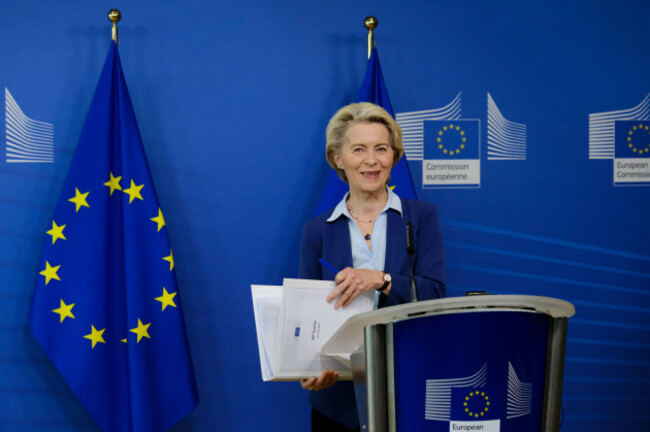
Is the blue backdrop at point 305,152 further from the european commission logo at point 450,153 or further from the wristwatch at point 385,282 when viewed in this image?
the wristwatch at point 385,282

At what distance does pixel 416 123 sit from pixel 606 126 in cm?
98

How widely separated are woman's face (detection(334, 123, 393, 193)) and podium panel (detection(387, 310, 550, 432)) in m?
0.87

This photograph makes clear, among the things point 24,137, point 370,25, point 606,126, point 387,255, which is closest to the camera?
point 387,255

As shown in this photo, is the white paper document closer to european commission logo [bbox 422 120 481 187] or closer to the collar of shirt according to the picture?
the collar of shirt

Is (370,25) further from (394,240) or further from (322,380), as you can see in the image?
(322,380)

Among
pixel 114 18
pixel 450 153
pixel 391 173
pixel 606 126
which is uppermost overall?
pixel 114 18

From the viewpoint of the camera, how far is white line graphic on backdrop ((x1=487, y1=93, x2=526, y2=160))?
10.5 ft

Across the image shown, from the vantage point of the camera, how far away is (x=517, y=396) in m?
1.29

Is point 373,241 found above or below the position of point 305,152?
below

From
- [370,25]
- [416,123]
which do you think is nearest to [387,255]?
[416,123]

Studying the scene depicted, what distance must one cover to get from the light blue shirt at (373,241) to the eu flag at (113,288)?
1043 mm

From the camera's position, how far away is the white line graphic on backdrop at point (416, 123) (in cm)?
315

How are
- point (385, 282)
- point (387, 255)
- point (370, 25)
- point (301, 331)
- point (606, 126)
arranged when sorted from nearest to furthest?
1. point (301, 331)
2. point (385, 282)
3. point (387, 255)
4. point (370, 25)
5. point (606, 126)

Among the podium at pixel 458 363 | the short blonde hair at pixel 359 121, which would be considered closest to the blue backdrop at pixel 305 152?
the short blonde hair at pixel 359 121
